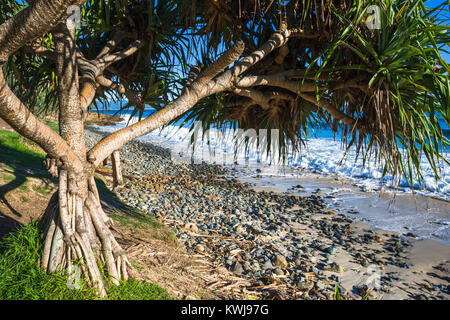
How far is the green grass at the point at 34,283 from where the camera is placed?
5.65ft

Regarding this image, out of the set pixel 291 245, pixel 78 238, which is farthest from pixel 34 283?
pixel 291 245

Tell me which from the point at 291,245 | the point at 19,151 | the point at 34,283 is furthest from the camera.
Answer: the point at 19,151

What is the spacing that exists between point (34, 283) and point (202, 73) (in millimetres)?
1975

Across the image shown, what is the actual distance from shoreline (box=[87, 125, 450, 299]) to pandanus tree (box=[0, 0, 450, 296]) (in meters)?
1.48

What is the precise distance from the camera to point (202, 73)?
2.19m

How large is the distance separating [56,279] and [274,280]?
6.92ft

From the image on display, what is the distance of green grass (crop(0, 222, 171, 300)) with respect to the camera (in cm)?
172

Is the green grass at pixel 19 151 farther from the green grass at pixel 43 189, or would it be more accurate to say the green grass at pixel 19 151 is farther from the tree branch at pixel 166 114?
the tree branch at pixel 166 114

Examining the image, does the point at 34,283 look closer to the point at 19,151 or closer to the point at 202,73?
the point at 202,73

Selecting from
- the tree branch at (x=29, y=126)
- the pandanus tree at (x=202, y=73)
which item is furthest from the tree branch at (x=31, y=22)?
the tree branch at (x=29, y=126)

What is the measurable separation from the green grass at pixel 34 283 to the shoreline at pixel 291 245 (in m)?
1.22
